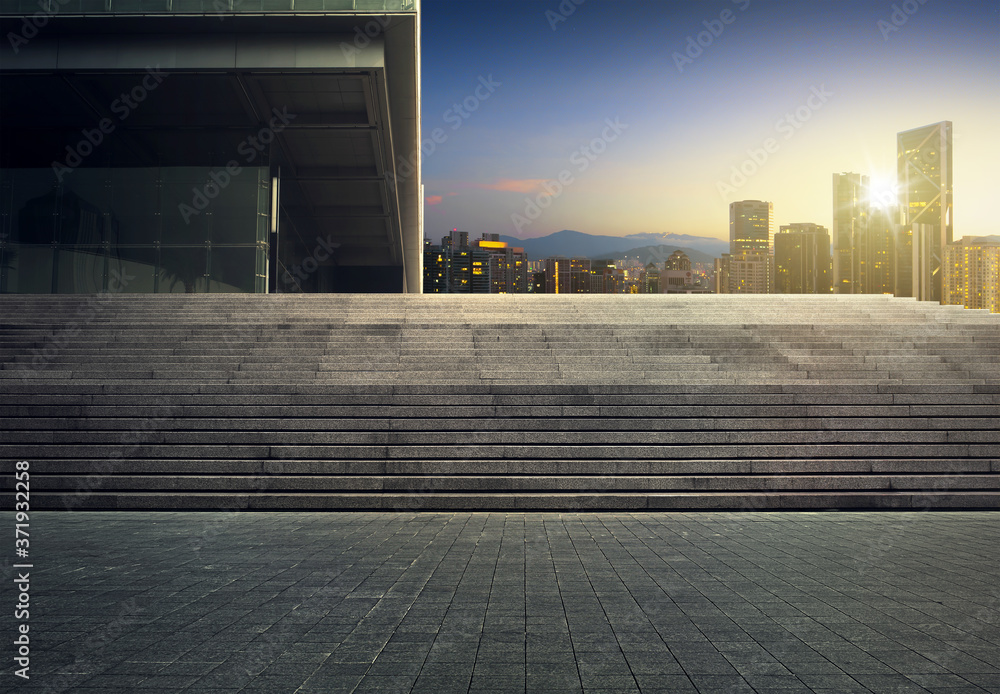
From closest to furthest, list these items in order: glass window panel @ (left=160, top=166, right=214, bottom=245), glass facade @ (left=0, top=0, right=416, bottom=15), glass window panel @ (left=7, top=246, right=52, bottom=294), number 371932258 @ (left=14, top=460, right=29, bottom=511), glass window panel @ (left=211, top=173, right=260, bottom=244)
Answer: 1. number 371932258 @ (left=14, top=460, right=29, bottom=511)
2. glass facade @ (left=0, top=0, right=416, bottom=15)
3. glass window panel @ (left=7, top=246, right=52, bottom=294)
4. glass window panel @ (left=160, top=166, right=214, bottom=245)
5. glass window panel @ (left=211, top=173, right=260, bottom=244)

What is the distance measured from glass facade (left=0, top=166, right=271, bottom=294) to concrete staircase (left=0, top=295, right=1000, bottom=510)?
29.9 ft

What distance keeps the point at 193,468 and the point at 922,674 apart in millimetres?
8195

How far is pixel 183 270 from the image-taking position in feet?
75.5

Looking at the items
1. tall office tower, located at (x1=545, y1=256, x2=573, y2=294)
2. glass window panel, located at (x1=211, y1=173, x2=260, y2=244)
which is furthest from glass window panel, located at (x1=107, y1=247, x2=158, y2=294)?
tall office tower, located at (x1=545, y1=256, x2=573, y2=294)

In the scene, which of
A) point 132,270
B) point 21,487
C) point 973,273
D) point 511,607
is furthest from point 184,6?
point 973,273

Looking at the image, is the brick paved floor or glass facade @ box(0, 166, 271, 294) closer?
the brick paved floor

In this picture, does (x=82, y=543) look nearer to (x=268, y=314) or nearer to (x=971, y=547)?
(x=971, y=547)

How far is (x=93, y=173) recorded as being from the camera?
920 inches

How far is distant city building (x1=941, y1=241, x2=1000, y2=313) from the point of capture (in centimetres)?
17250

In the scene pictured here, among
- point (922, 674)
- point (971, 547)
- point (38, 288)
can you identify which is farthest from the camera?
point (38, 288)

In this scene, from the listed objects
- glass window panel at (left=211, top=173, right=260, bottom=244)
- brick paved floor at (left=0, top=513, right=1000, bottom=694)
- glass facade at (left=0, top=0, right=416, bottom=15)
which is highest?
glass facade at (left=0, top=0, right=416, bottom=15)

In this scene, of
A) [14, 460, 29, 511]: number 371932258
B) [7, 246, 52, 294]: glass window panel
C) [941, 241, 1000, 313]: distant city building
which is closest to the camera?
[14, 460, 29, 511]: number 371932258

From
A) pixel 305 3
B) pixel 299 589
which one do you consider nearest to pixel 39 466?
pixel 299 589

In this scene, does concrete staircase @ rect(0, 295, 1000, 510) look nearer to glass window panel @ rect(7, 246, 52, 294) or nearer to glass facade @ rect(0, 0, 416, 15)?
glass window panel @ rect(7, 246, 52, 294)
